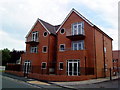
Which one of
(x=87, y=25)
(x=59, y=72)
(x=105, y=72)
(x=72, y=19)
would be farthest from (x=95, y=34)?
(x=59, y=72)

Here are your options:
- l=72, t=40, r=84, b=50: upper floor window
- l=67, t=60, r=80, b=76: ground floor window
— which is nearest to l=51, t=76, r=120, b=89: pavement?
l=67, t=60, r=80, b=76: ground floor window

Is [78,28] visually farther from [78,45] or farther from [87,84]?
[87,84]

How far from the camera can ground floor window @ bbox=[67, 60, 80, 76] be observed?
19.0m

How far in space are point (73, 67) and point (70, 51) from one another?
2308 mm

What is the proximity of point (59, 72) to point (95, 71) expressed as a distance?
5384 millimetres

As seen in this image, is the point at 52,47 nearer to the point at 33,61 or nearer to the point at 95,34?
the point at 33,61

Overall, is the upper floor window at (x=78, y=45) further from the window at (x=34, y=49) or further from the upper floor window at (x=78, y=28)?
the window at (x=34, y=49)

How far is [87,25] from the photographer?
2083 cm

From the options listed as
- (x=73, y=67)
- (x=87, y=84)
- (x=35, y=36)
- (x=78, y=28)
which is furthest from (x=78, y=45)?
(x=35, y=36)

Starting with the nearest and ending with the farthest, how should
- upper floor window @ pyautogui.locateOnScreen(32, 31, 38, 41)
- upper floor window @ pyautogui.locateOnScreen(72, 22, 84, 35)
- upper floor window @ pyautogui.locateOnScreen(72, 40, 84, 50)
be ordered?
upper floor window @ pyautogui.locateOnScreen(72, 40, 84, 50), upper floor window @ pyautogui.locateOnScreen(72, 22, 84, 35), upper floor window @ pyautogui.locateOnScreen(32, 31, 38, 41)

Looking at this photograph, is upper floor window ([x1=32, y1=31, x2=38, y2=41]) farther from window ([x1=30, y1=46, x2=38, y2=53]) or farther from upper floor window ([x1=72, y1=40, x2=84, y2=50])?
upper floor window ([x1=72, y1=40, x2=84, y2=50])

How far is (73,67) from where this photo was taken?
19.6m

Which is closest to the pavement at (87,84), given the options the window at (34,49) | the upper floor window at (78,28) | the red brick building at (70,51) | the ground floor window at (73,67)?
the red brick building at (70,51)

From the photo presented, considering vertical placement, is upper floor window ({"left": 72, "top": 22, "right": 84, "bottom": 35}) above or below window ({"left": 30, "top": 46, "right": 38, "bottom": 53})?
above
